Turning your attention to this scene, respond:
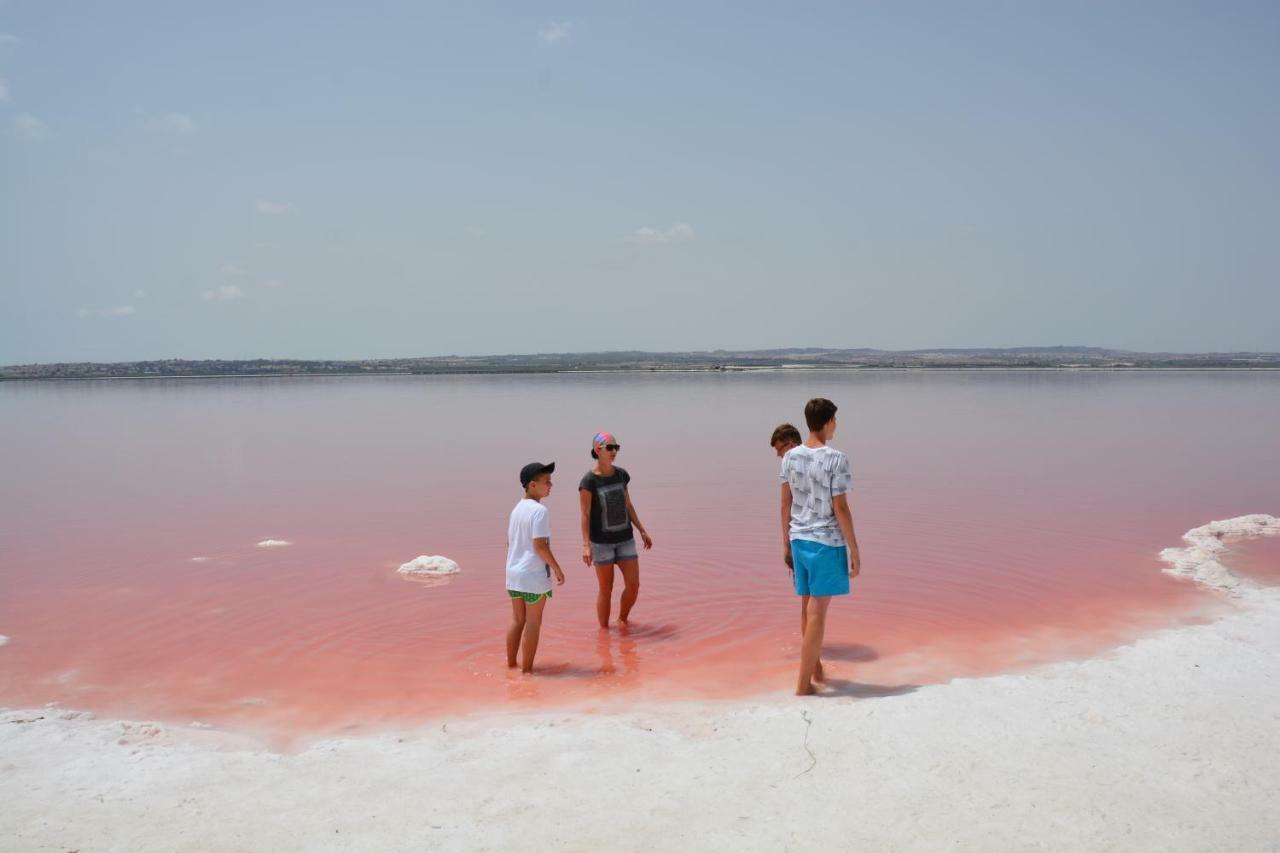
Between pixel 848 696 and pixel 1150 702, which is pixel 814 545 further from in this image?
pixel 1150 702

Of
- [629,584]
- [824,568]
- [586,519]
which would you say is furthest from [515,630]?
[824,568]

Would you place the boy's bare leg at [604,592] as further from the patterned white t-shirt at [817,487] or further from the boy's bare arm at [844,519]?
the boy's bare arm at [844,519]

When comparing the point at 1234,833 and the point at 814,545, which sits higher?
the point at 814,545

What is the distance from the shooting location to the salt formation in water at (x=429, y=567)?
32.3 ft

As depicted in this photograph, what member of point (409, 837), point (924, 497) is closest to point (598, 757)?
point (409, 837)

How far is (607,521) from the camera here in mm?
7559

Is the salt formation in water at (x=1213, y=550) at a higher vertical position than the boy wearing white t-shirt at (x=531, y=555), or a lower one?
lower

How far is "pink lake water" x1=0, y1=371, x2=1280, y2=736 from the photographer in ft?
22.0

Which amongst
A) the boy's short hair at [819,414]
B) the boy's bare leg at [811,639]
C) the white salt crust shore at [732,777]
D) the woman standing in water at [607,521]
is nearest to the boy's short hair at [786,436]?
the boy's short hair at [819,414]

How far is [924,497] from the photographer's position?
14.3m

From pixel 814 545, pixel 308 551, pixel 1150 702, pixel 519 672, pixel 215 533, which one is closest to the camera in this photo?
pixel 1150 702

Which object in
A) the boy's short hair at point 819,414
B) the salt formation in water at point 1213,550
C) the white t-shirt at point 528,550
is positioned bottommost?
the salt formation in water at point 1213,550

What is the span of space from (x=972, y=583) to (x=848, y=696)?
3.79 m

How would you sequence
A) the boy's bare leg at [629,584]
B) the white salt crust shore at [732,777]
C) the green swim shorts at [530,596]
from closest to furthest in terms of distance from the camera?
1. the white salt crust shore at [732,777]
2. the green swim shorts at [530,596]
3. the boy's bare leg at [629,584]
